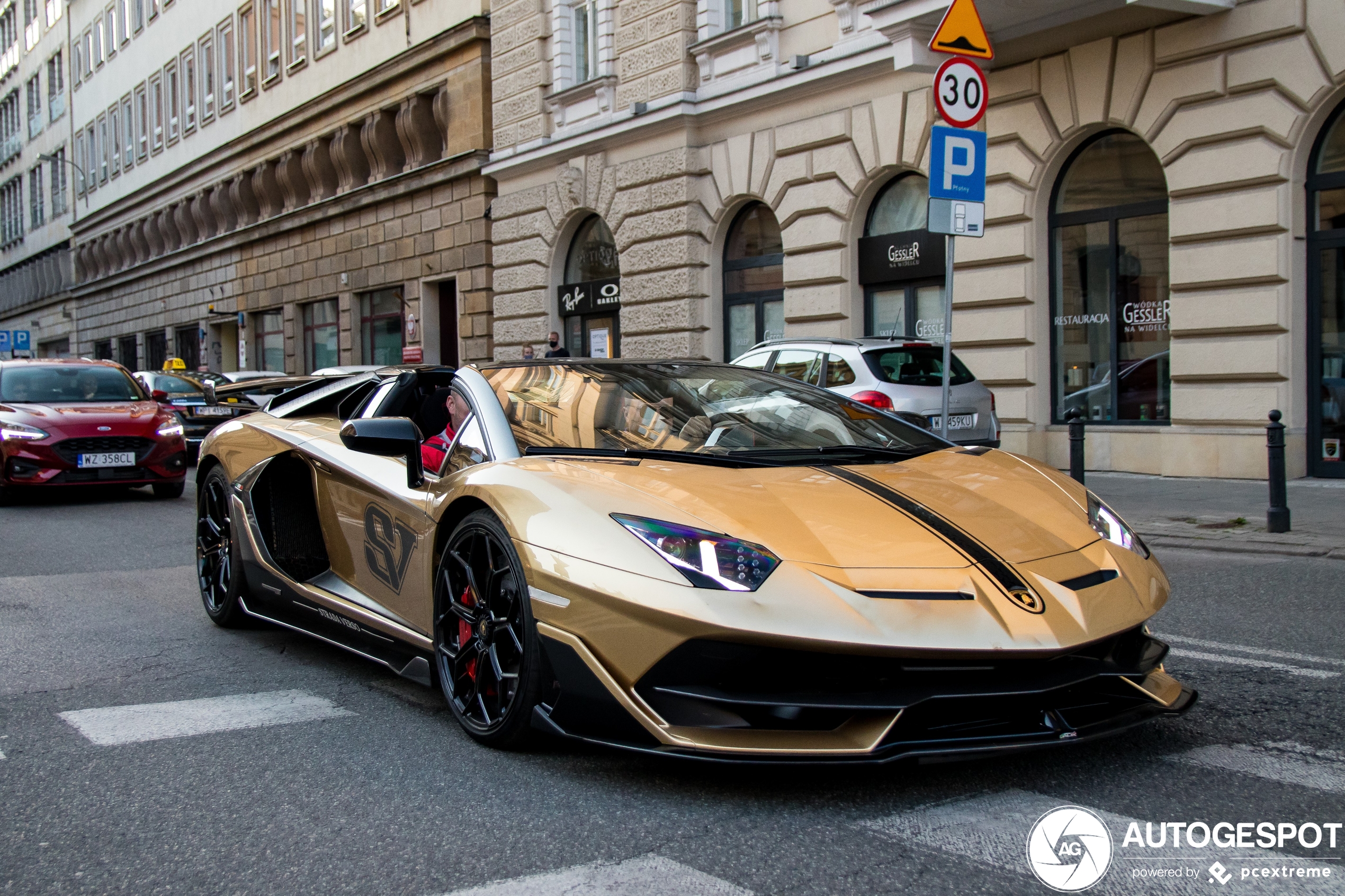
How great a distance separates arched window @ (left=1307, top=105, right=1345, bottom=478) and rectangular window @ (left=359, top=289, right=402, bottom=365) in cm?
1953

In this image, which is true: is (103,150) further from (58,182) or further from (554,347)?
(554,347)

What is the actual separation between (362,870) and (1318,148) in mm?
11945

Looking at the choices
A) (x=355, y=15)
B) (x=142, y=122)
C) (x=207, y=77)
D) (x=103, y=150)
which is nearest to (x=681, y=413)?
(x=355, y=15)

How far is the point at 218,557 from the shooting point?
5824 millimetres

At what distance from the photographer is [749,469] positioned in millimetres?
3695

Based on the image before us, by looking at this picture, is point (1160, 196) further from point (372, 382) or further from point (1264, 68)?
point (372, 382)

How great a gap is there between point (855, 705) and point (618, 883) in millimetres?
685

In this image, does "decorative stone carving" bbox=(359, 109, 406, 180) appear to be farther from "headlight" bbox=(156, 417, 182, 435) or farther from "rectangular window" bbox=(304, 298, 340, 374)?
"headlight" bbox=(156, 417, 182, 435)

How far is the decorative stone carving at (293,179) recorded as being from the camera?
3228 cm

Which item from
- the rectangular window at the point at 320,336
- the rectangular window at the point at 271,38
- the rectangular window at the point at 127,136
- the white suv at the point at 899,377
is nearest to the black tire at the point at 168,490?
the white suv at the point at 899,377

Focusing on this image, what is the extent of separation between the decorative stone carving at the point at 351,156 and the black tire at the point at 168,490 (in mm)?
17109

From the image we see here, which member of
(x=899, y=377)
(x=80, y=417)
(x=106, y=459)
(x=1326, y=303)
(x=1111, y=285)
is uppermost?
(x=1111, y=285)

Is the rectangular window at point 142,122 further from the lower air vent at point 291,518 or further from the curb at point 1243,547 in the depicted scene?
the lower air vent at point 291,518

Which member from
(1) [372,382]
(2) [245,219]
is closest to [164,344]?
(2) [245,219]
